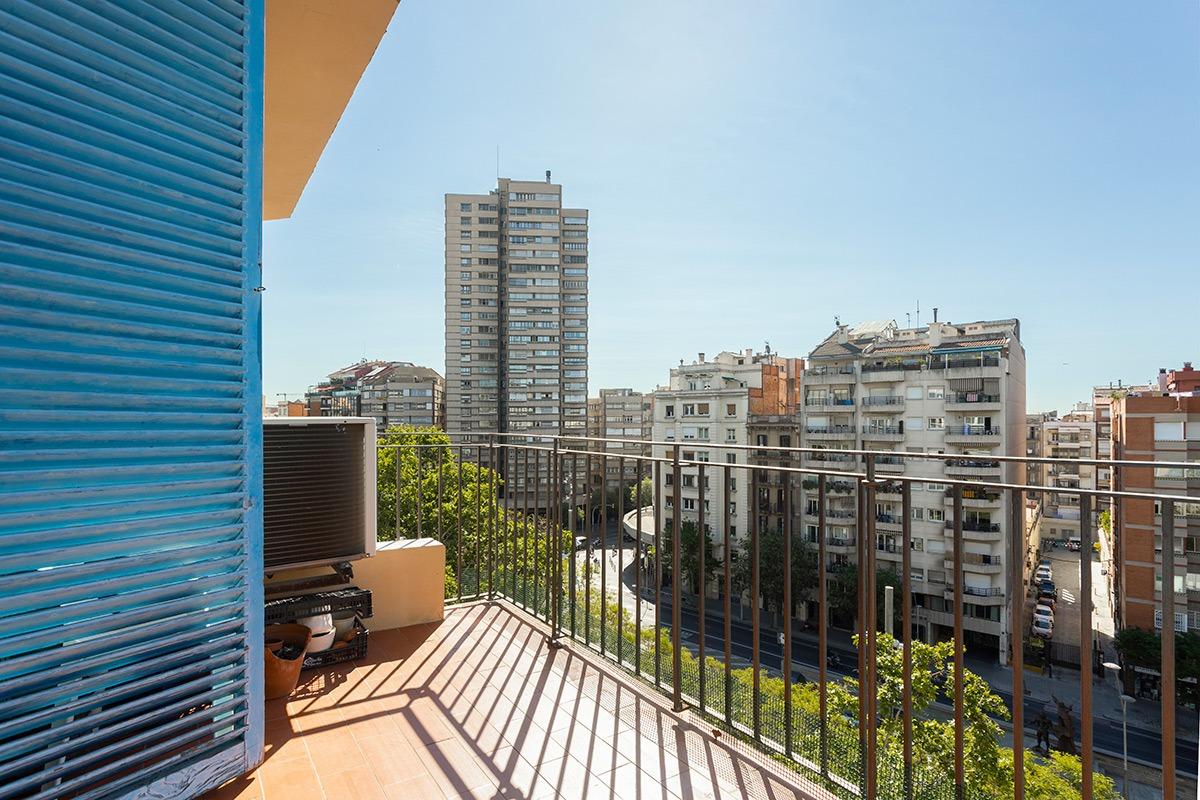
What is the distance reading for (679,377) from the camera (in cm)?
3297

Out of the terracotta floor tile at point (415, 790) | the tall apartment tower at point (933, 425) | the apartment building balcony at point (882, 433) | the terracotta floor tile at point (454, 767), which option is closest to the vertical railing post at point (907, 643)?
the terracotta floor tile at point (454, 767)

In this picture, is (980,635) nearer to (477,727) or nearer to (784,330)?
(477,727)

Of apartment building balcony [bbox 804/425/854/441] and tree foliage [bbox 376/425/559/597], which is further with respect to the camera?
apartment building balcony [bbox 804/425/854/441]

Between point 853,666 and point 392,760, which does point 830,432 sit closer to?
point 853,666

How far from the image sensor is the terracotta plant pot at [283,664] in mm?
2404

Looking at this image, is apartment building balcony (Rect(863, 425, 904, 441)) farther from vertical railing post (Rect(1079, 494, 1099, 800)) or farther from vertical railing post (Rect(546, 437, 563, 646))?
vertical railing post (Rect(1079, 494, 1099, 800))

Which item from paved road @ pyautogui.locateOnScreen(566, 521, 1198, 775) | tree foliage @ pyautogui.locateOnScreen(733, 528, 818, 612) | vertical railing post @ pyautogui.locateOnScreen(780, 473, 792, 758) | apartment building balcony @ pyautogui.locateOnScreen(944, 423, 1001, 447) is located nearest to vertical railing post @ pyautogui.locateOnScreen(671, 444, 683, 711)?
vertical railing post @ pyautogui.locateOnScreen(780, 473, 792, 758)

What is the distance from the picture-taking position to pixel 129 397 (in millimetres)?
1472

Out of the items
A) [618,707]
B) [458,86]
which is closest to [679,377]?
[458,86]

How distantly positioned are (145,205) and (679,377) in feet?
105

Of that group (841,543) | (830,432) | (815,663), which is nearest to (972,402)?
(830,432)

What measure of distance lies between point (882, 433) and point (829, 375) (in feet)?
12.4

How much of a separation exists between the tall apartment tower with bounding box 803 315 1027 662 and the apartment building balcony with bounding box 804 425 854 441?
51 millimetres

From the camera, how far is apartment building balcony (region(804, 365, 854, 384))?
28047 mm
